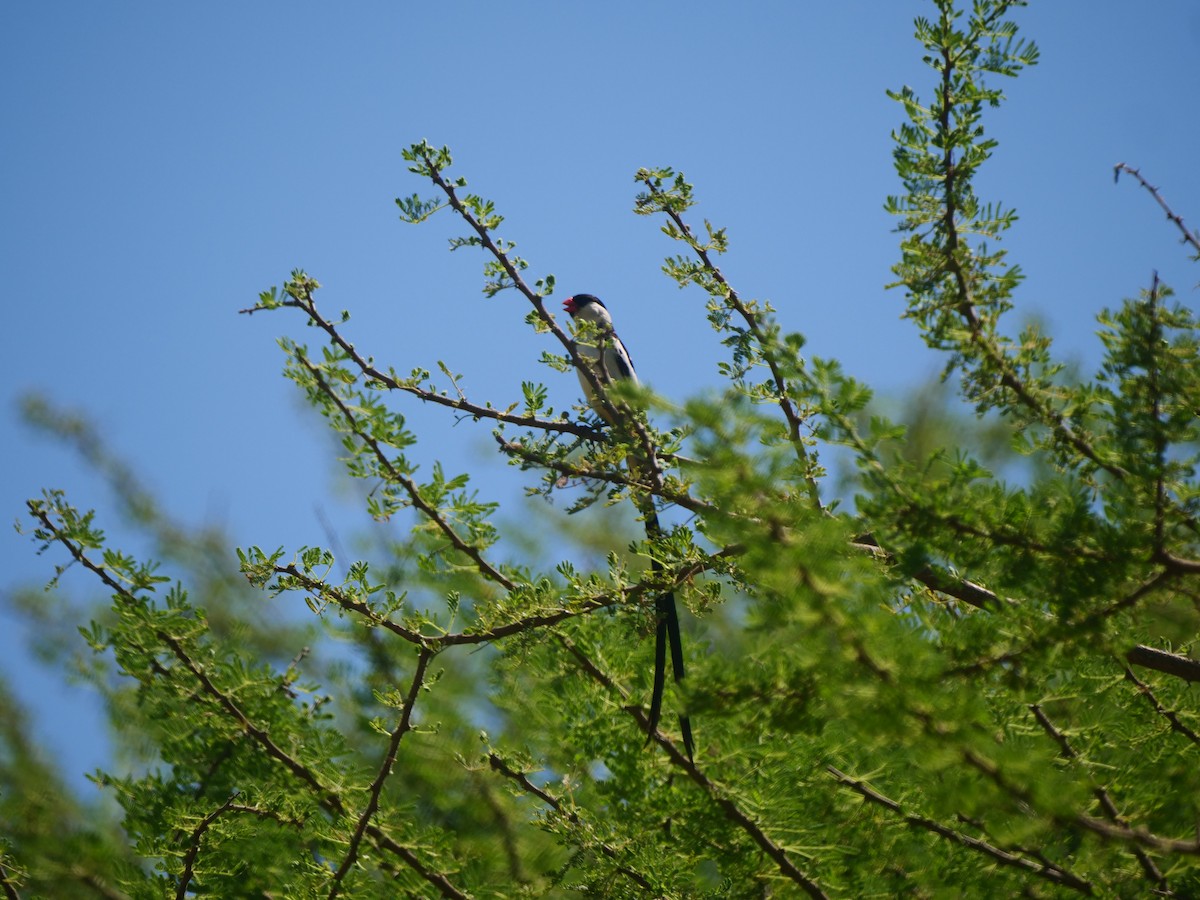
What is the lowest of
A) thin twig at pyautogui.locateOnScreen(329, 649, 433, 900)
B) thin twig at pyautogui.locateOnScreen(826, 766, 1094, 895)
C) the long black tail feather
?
thin twig at pyautogui.locateOnScreen(329, 649, 433, 900)

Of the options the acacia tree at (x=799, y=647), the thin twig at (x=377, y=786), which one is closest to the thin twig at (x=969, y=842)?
the acacia tree at (x=799, y=647)

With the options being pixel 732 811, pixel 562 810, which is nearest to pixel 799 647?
pixel 732 811

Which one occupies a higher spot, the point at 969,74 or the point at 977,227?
the point at 969,74

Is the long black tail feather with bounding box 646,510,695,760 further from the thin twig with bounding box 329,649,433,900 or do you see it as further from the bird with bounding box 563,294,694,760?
the thin twig with bounding box 329,649,433,900

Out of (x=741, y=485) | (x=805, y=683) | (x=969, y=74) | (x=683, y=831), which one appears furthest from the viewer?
(x=683, y=831)

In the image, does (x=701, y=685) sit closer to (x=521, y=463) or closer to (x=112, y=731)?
(x=521, y=463)

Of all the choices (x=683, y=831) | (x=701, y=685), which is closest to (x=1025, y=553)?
(x=701, y=685)

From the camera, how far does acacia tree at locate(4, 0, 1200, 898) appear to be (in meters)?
1.29

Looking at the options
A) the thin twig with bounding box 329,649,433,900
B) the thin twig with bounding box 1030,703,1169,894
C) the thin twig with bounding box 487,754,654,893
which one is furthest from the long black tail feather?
the thin twig with bounding box 1030,703,1169,894

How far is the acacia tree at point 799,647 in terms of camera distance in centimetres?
129

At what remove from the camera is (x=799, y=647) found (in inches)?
51.1

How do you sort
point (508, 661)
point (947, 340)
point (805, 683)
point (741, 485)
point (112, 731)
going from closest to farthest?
point (741, 485), point (805, 683), point (947, 340), point (508, 661), point (112, 731)

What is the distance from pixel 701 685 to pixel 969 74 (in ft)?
3.63

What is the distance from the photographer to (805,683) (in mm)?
1366
